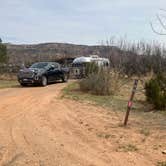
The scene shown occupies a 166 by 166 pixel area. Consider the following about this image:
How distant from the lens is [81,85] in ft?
80.7

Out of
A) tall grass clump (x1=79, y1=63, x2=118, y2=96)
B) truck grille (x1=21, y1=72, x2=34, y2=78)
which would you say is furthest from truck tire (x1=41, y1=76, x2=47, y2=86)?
tall grass clump (x1=79, y1=63, x2=118, y2=96)

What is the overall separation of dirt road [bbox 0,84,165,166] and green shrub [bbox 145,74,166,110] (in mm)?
2585

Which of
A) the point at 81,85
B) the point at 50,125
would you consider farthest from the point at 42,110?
the point at 81,85

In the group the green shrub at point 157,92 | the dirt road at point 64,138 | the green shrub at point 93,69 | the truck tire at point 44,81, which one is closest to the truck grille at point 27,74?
the truck tire at point 44,81

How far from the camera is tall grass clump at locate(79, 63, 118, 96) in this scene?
2289 cm

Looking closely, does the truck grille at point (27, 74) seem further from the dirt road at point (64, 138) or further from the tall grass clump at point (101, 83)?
the dirt road at point (64, 138)

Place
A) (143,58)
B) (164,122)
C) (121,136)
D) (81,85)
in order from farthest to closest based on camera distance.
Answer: (143,58) → (81,85) → (164,122) → (121,136)

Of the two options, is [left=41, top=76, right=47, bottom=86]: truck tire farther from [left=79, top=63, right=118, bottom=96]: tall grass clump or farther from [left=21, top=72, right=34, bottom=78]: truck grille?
[left=79, top=63, right=118, bottom=96]: tall grass clump

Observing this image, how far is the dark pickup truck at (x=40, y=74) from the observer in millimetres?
29373

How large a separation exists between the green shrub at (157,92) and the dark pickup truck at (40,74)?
39.4 ft

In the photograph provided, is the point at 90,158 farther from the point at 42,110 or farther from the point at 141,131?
the point at 42,110

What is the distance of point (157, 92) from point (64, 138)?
27.6ft

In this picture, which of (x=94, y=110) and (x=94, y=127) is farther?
(x=94, y=110)

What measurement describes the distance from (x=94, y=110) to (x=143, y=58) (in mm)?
28031
